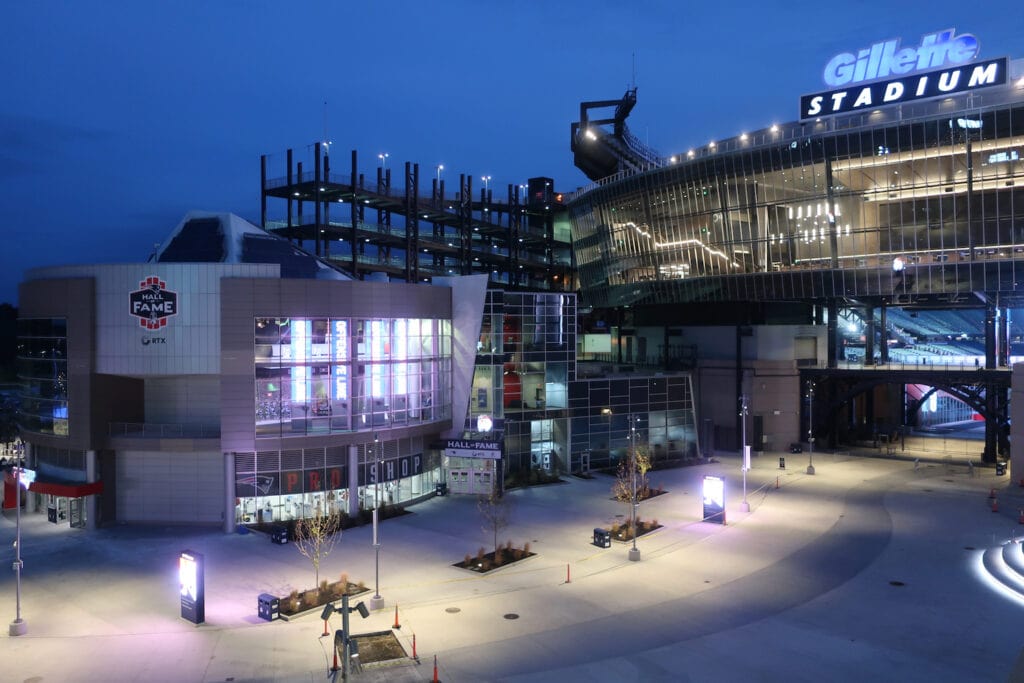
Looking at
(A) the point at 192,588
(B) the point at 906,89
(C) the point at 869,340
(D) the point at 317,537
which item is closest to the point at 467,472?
(D) the point at 317,537

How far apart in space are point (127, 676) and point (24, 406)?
99.2 feet

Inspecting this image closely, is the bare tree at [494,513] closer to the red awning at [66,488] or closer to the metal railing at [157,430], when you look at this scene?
the metal railing at [157,430]

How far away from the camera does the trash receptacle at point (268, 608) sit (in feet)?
90.0

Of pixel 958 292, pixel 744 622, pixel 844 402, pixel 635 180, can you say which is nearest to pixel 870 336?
pixel 844 402

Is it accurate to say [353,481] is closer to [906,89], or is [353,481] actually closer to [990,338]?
[906,89]

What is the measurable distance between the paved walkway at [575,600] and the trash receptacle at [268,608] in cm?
57

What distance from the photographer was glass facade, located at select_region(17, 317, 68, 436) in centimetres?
4288

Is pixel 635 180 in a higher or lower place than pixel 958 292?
higher

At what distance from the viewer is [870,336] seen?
7844cm

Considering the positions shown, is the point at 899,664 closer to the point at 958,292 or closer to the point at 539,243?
the point at 958,292

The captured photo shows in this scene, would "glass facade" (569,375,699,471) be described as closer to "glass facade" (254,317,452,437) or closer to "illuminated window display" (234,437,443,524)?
"glass facade" (254,317,452,437)

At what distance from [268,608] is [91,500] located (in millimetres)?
19967

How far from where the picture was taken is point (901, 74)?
62.5m

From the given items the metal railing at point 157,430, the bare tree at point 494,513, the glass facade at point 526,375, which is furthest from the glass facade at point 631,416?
the metal railing at point 157,430
